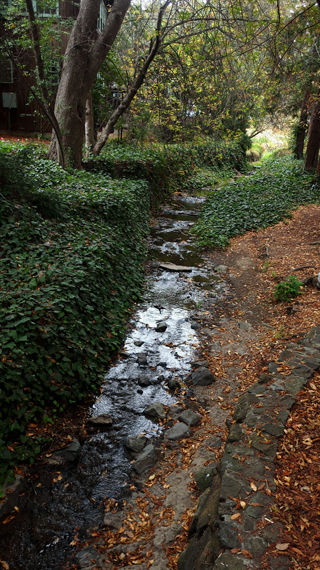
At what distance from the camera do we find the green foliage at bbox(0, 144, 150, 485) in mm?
3645

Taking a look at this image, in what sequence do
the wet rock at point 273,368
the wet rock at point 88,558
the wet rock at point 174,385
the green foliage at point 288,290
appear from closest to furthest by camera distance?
the wet rock at point 88,558
the wet rock at point 273,368
the wet rock at point 174,385
the green foliage at point 288,290

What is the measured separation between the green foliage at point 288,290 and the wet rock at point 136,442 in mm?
4046

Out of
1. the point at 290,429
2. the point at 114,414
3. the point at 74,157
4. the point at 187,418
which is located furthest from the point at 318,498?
the point at 74,157

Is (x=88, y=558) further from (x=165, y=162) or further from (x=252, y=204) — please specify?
(x=165, y=162)

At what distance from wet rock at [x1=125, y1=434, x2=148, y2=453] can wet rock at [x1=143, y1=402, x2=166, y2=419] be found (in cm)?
37

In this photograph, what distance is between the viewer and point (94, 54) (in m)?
10.4

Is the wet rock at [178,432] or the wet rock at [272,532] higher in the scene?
the wet rock at [272,532]

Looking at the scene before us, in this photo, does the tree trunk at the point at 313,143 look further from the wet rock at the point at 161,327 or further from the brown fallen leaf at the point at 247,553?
the brown fallen leaf at the point at 247,553

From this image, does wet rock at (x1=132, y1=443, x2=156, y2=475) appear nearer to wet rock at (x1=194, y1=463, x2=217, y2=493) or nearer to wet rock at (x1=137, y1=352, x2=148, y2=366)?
wet rock at (x1=194, y1=463, x2=217, y2=493)

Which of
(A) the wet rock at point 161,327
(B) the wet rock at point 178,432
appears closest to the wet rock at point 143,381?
(B) the wet rock at point 178,432

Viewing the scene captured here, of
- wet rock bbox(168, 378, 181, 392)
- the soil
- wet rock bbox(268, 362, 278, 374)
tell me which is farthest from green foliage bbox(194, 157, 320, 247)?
wet rock bbox(268, 362, 278, 374)

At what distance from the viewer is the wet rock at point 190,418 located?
4.23 metres

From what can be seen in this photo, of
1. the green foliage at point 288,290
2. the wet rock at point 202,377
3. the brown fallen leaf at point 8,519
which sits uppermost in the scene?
the green foliage at point 288,290

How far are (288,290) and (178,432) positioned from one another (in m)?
3.80
